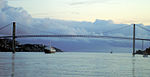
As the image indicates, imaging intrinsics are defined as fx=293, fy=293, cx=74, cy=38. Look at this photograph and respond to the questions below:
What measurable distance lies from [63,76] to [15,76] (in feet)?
13.8

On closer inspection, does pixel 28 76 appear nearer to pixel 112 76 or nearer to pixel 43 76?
pixel 43 76

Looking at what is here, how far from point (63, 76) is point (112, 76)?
14.8ft

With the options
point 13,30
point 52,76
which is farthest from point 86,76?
point 13,30

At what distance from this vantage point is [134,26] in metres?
106

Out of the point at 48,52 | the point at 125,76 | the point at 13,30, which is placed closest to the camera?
the point at 125,76

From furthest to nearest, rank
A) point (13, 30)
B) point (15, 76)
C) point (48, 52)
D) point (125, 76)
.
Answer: point (48, 52) < point (13, 30) < point (125, 76) < point (15, 76)

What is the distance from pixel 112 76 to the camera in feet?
87.9

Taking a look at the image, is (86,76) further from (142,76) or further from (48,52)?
(48,52)

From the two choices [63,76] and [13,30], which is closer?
[63,76]

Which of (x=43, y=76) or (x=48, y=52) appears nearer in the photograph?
(x=43, y=76)

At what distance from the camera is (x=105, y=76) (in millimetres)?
26812

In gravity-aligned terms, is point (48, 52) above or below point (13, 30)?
below

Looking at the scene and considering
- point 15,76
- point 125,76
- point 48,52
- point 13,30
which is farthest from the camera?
point 48,52

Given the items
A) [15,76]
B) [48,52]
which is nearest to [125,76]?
[15,76]
